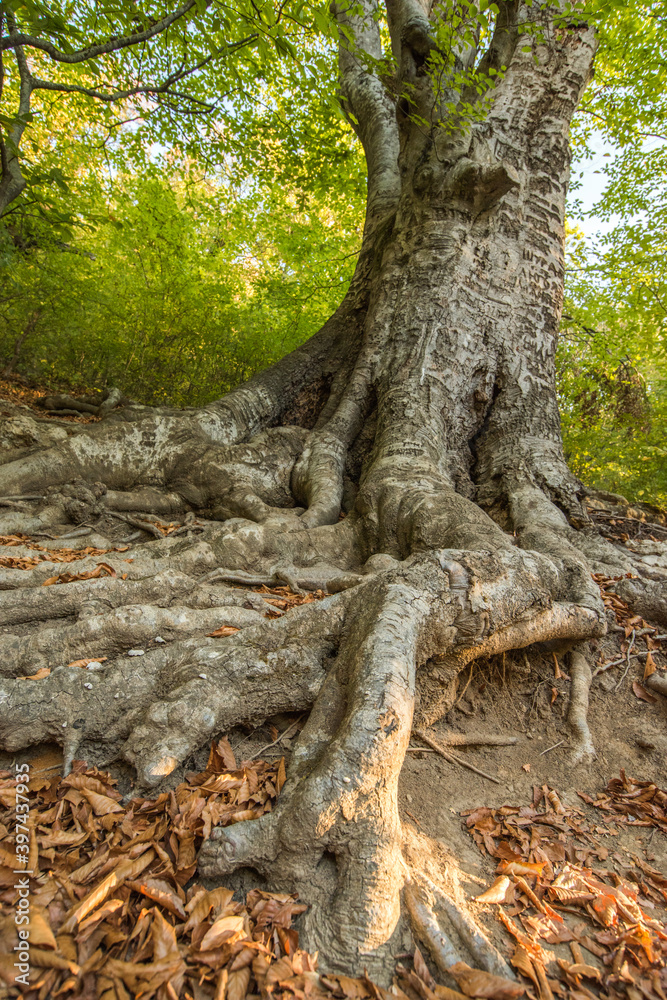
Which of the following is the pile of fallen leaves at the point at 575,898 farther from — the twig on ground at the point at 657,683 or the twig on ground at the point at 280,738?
the twig on ground at the point at 280,738

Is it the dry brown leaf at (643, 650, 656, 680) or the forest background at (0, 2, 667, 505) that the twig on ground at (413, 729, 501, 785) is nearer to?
the dry brown leaf at (643, 650, 656, 680)

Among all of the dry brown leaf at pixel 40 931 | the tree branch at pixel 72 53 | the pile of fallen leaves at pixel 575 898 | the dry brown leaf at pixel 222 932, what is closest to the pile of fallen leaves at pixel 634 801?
the pile of fallen leaves at pixel 575 898

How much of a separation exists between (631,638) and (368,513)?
6.48ft

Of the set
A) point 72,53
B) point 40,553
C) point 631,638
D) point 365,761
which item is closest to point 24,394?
point 72,53

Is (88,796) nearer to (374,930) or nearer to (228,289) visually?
(374,930)

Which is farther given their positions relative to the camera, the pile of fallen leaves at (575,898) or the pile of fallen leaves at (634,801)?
the pile of fallen leaves at (634,801)

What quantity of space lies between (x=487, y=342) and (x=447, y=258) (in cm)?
96

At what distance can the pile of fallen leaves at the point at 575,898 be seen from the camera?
1.50 m

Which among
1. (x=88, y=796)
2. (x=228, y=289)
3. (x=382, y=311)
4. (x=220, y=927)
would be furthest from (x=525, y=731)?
(x=228, y=289)

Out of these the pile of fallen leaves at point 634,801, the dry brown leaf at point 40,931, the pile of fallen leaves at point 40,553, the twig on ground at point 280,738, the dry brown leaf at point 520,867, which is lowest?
the pile of fallen leaves at point 634,801

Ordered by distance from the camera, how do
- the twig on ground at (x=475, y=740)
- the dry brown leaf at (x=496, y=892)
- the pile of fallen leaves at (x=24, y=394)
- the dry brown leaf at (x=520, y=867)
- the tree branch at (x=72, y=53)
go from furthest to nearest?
the pile of fallen leaves at (x=24, y=394)
the tree branch at (x=72, y=53)
the twig on ground at (x=475, y=740)
the dry brown leaf at (x=520, y=867)
the dry brown leaf at (x=496, y=892)

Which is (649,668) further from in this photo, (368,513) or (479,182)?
(479,182)

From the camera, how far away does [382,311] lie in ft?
17.1

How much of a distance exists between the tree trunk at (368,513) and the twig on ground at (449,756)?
4.3 inches
